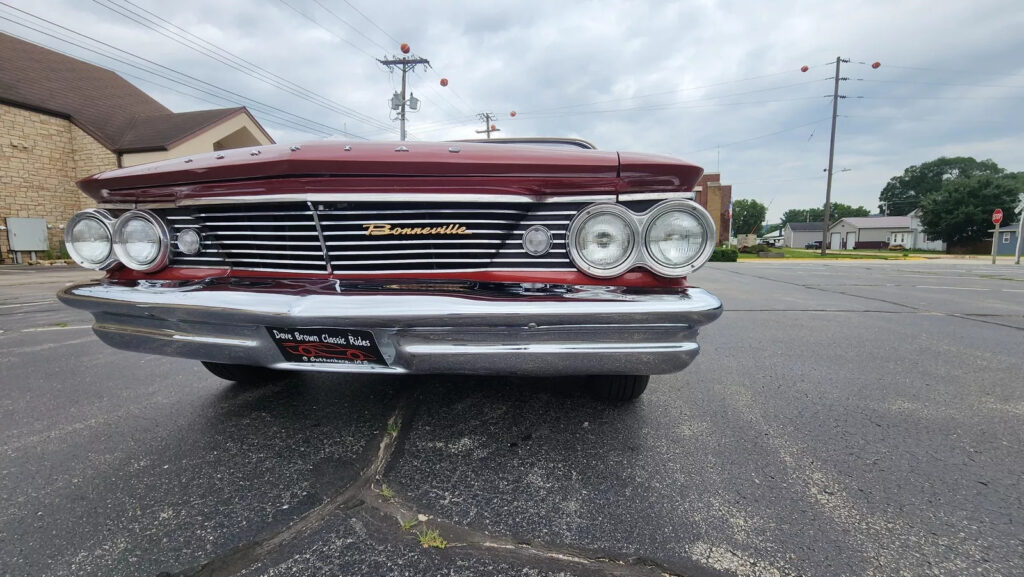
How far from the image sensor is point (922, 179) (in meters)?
71.5

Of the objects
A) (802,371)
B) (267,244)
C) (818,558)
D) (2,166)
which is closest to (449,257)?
(267,244)

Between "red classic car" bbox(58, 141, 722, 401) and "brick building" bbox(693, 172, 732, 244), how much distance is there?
31457 millimetres

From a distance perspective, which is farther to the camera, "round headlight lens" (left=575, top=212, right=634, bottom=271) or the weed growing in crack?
"round headlight lens" (left=575, top=212, right=634, bottom=271)

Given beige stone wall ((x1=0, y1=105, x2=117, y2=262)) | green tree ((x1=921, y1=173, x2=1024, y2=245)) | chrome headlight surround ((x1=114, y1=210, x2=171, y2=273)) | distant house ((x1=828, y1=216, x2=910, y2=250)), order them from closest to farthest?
chrome headlight surround ((x1=114, y1=210, x2=171, y2=273))
beige stone wall ((x1=0, y1=105, x2=117, y2=262))
green tree ((x1=921, y1=173, x2=1024, y2=245))
distant house ((x1=828, y1=216, x2=910, y2=250))

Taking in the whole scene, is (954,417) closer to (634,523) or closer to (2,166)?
(634,523)

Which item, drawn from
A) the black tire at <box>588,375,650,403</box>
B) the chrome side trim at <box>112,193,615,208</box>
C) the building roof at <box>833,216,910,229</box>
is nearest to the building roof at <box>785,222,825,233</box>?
the building roof at <box>833,216,910,229</box>

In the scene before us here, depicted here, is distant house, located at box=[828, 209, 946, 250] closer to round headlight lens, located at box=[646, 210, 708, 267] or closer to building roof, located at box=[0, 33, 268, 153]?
building roof, located at box=[0, 33, 268, 153]

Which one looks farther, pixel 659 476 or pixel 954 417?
pixel 954 417

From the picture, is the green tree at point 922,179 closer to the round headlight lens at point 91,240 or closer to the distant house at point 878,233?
the distant house at point 878,233

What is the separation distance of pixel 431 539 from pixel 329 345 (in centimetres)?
66

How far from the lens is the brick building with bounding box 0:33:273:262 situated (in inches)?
509

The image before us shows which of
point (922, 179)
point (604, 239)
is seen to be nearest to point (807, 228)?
point (922, 179)

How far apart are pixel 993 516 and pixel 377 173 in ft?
6.92

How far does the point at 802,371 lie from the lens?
2.71 metres
